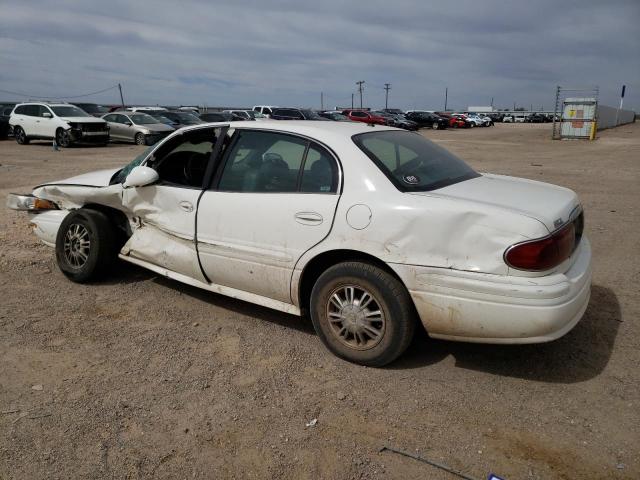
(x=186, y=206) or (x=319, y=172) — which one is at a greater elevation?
(x=319, y=172)

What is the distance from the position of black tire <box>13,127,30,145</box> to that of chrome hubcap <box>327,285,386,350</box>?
77.2 feet

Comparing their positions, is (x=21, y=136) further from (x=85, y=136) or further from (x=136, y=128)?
(x=136, y=128)

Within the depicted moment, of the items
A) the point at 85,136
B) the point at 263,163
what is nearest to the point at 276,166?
the point at 263,163

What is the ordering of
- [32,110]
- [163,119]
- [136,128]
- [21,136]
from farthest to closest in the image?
[163,119] < [136,128] < [21,136] < [32,110]

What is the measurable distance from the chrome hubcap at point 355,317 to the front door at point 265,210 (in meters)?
0.37

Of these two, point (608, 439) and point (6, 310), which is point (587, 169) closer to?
point (608, 439)

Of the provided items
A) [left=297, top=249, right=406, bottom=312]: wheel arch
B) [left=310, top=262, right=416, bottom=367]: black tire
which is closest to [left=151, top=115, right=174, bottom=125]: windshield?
[left=297, top=249, right=406, bottom=312]: wheel arch

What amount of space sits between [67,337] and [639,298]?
4683 mm

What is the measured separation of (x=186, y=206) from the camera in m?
3.92

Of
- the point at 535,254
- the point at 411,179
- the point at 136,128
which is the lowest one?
the point at 136,128

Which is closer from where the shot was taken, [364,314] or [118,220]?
[364,314]

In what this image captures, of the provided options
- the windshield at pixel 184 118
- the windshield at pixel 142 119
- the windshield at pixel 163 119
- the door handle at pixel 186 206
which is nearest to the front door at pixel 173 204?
the door handle at pixel 186 206

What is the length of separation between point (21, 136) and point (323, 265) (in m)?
23.7

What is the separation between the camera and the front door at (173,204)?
13.0 ft
